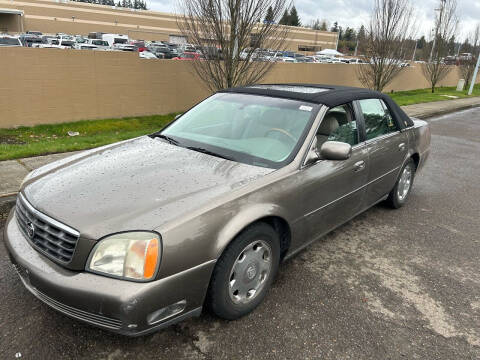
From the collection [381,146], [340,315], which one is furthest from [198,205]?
[381,146]

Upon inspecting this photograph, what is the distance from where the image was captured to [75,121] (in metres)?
9.36

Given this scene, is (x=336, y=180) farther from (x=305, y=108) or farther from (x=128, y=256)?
(x=128, y=256)

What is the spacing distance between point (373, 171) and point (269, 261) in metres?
1.73

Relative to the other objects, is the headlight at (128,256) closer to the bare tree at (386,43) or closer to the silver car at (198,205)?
the silver car at (198,205)

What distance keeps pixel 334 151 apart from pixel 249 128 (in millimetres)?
777

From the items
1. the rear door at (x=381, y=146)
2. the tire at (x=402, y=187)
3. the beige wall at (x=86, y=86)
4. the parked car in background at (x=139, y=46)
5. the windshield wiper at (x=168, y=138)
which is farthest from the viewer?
the parked car in background at (x=139, y=46)

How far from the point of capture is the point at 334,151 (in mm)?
2992

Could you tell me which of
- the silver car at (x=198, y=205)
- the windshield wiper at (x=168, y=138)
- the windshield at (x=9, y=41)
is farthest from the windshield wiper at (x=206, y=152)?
the windshield at (x=9, y=41)

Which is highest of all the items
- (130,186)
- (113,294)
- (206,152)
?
(206,152)

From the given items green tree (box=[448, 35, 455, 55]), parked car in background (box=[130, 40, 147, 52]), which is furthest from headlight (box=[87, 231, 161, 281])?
green tree (box=[448, 35, 455, 55])

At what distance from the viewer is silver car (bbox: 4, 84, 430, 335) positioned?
2.06m

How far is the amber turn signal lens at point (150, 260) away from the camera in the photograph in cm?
204

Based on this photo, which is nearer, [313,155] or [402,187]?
[313,155]

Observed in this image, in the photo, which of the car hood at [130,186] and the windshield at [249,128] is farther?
the windshield at [249,128]
